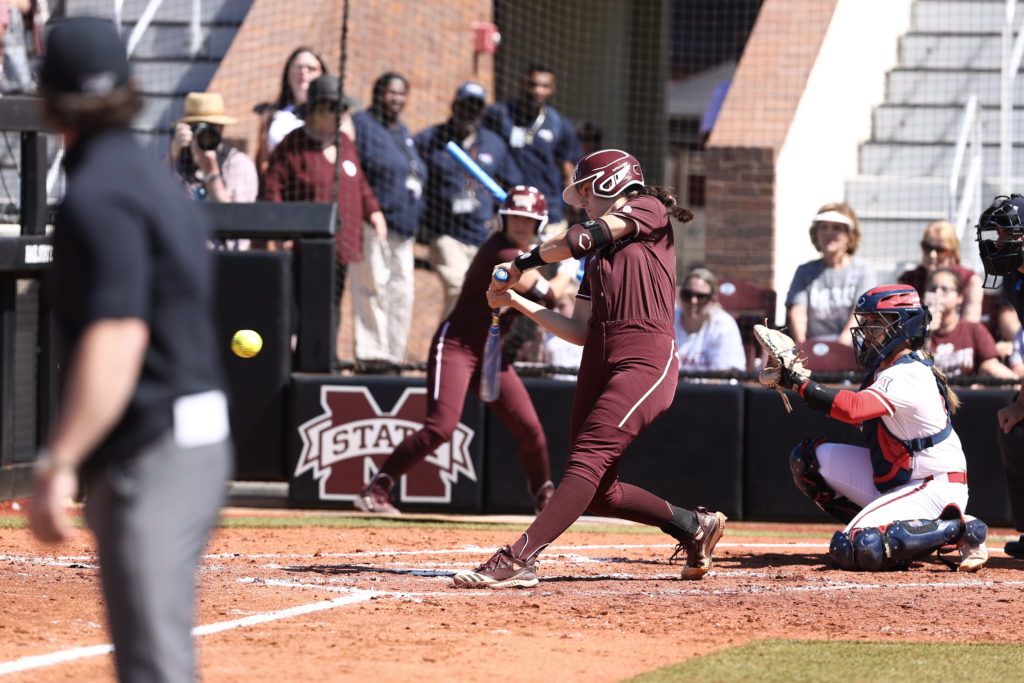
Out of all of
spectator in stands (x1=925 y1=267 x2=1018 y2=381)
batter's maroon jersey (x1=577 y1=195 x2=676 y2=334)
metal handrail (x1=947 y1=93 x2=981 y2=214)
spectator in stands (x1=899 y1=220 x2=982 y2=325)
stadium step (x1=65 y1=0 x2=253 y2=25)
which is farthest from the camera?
stadium step (x1=65 y1=0 x2=253 y2=25)

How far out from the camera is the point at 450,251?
39.1 feet

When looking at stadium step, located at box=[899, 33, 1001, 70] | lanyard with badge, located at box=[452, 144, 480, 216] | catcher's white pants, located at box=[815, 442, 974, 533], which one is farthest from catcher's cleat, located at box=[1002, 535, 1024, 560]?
stadium step, located at box=[899, 33, 1001, 70]

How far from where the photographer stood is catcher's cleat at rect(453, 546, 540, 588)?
6383 mm

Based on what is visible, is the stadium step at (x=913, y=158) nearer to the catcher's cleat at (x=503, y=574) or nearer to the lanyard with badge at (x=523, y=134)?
the lanyard with badge at (x=523, y=134)

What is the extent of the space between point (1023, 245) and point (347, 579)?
3644 millimetres

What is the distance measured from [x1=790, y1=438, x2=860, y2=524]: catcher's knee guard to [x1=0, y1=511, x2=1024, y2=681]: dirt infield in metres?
0.29

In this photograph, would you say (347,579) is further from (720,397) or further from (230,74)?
(230,74)

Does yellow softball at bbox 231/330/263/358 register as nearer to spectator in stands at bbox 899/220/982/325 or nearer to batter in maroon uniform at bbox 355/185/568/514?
batter in maroon uniform at bbox 355/185/568/514

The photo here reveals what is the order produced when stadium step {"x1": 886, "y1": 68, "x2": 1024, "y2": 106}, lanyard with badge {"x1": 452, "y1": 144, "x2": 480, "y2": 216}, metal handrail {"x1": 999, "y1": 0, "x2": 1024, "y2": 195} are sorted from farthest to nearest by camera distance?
1. stadium step {"x1": 886, "y1": 68, "x2": 1024, "y2": 106}
2. metal handrail {"x1": 999, "y1": 0, "x2": 1024, "y2": 195}
3. lanyard with badge {"x1": 452, "y1": 144, "x2": 480, "y2": 216}

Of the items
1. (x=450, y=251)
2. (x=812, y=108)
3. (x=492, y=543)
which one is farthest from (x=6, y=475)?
(x=812, y=108)

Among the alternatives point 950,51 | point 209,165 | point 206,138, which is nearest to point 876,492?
point 209,165

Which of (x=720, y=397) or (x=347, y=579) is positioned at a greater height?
(x=720, y=397)

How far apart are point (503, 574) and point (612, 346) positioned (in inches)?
42.7

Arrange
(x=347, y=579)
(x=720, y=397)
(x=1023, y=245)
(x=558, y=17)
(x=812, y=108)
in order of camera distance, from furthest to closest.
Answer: (x=558, y=17) → (x=812, y=108) → (x=720, y=397) → (x=1023, y=245) → (x=347, y=579)
